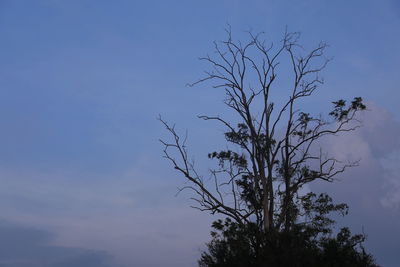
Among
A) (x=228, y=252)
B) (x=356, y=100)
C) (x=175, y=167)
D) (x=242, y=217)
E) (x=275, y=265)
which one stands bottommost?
(x=275, y=265)

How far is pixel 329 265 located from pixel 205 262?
475 cm

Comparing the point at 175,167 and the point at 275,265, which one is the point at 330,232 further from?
the point at 275,265

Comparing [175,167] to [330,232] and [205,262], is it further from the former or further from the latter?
[330,232]

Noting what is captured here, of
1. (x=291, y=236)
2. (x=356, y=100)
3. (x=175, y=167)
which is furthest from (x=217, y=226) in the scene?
(x=356, y=100)

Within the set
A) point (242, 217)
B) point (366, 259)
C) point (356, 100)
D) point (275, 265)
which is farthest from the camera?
point (356, 100)

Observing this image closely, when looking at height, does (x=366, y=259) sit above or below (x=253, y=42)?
below

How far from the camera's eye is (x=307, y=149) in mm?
26562

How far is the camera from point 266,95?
26.1m

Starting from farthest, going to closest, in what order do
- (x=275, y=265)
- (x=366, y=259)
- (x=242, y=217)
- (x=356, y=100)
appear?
(x=356, y=100), (x=242, y=217), (x=366, y=259), (x=275, y=265)

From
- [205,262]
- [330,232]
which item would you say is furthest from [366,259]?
[330,232]

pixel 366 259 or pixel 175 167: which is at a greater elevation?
pixel 175 167

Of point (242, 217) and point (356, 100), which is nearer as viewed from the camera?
point (242, 217)

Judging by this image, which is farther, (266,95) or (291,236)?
Result: (266,95)

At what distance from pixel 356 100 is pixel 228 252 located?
1151 cm
